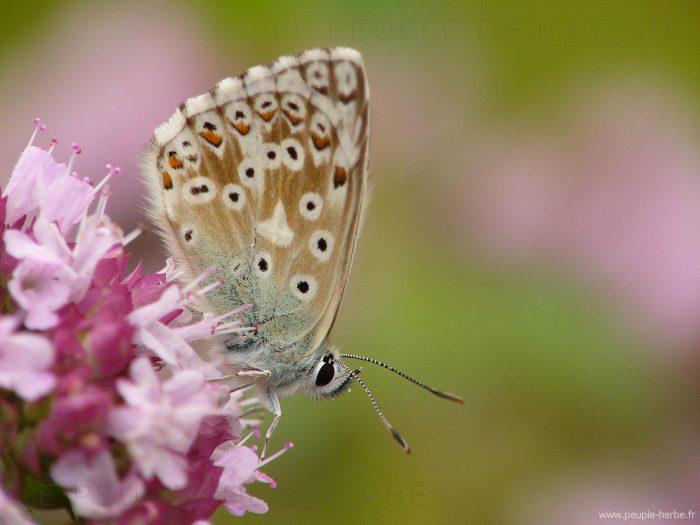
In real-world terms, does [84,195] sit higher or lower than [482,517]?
higher

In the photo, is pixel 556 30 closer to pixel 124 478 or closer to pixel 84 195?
pixel 84 195

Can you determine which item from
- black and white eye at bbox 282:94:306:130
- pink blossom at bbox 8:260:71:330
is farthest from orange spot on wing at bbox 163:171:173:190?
pink blossom at bbox 8:260:71:330

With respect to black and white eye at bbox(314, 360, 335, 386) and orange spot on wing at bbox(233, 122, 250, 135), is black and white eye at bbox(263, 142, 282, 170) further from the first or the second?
black and white eye at bbox(314, 360, 335, 386)

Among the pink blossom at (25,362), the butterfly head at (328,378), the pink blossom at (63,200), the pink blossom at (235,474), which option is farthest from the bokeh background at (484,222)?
the pink blossom at (25,362)

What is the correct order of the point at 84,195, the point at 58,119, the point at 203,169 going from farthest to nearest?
the point at 58,119 < the point at 203,169 < the point at 84,195

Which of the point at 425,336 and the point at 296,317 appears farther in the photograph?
the point at 425,336

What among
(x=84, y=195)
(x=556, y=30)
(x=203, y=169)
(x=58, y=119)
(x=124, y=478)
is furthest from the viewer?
(x=556, y=30)

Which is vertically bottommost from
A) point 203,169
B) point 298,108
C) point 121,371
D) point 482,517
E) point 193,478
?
point 482,517

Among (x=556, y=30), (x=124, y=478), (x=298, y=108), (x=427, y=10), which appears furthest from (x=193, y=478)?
(x=556, y=30)

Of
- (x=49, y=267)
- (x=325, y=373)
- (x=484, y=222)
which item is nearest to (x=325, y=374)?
(x=325, y=373)
